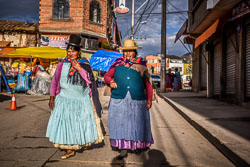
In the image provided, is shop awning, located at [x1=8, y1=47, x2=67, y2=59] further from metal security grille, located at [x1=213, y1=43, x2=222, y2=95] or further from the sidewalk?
the sidewalk

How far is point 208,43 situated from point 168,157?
34.1 feet

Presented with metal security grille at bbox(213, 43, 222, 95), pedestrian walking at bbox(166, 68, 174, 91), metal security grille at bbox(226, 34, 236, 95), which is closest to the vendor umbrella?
metal security grille at bbox(213, 43, 222, 95)

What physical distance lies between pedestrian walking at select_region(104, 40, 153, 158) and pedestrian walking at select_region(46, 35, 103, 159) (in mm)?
288

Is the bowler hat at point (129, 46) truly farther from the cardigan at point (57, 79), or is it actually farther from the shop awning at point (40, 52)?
the shop awning at point (40, 52)

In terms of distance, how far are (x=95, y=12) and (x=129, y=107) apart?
1977 cm

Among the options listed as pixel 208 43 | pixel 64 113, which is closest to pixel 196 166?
pixel 64 113

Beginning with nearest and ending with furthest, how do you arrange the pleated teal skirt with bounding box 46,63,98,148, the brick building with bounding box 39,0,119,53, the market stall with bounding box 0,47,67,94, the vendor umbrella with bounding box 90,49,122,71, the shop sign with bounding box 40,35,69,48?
the pleated teal skirt with bounding box 46,63,98,148 → the market stall with bounding box 0,47,67,94 → the vendor umbrella with bounding box 90,49,122,71 → the brick building with bounding box 39,0,119,53 → the shop sign with bounding box 40,35,69,48

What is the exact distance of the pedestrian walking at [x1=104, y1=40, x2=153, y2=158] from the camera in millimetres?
3234

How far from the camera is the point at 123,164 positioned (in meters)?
3.00

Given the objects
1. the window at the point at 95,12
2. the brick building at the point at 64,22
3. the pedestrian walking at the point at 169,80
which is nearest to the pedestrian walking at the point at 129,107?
the pedestrian walking at the point at 169,80

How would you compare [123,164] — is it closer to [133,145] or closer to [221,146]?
[133,145]

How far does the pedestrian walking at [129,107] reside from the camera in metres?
3.23

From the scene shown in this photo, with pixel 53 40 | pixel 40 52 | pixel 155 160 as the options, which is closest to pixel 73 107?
pixel 155 160

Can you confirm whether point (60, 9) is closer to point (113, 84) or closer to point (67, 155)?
point (113, 84)
